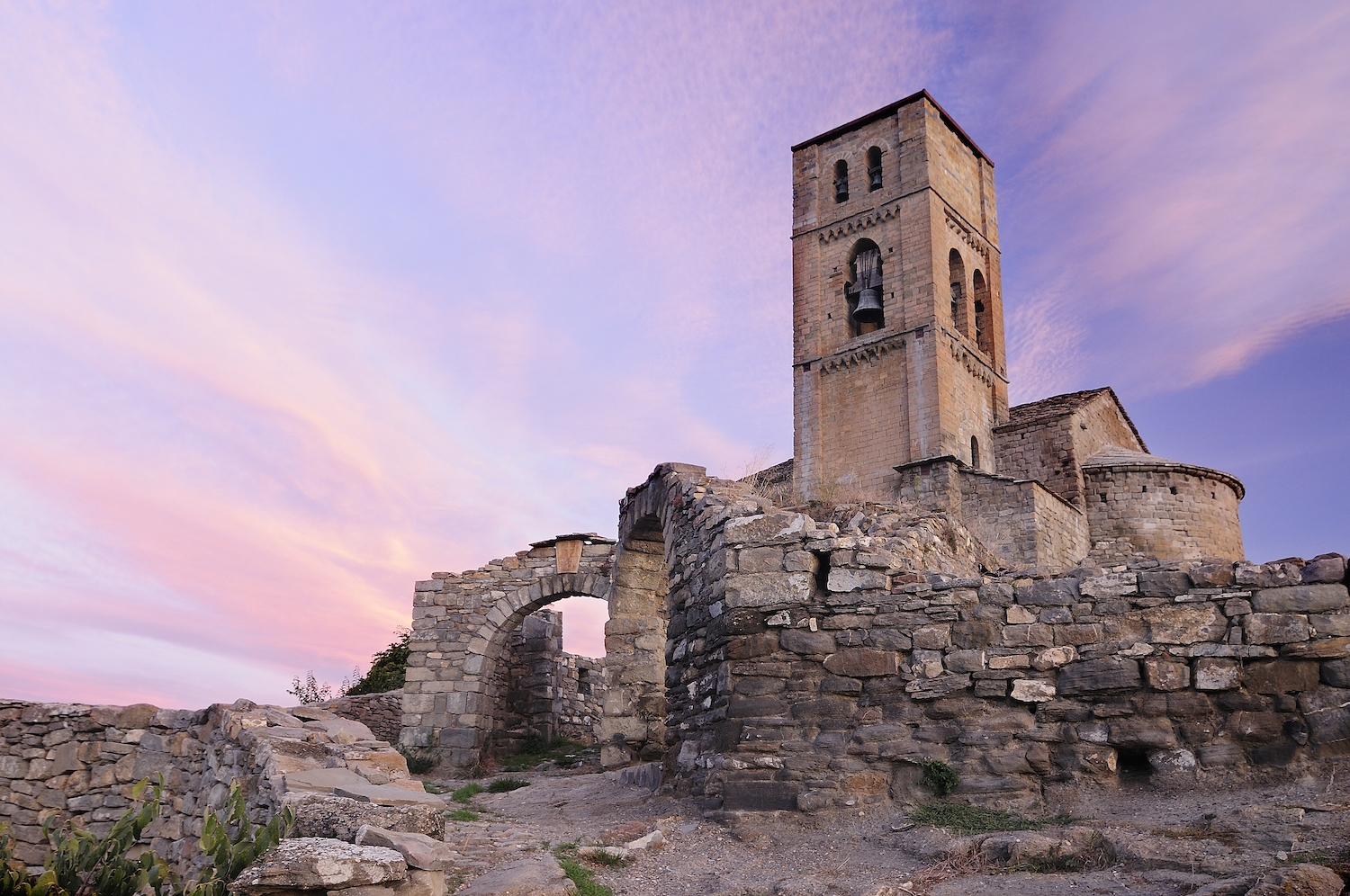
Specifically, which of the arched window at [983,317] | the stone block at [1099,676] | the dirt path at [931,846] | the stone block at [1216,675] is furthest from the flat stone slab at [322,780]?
the arched window at [983,317]

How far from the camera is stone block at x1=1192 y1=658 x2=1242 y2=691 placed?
554cm

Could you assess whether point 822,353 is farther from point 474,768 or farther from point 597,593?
point 474,768

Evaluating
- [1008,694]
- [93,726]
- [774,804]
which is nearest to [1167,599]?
[1008,694]

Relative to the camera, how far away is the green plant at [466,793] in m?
9.45

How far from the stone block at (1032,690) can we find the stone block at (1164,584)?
842 mm

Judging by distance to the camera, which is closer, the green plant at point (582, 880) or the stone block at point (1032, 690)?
the green plant at point (582, 880)

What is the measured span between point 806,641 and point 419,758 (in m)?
8.76

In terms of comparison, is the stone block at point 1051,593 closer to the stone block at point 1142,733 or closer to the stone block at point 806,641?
the stone block at point 1142,733

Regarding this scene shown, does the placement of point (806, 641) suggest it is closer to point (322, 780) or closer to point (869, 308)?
point (322, 780)

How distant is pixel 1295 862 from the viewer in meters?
4.04

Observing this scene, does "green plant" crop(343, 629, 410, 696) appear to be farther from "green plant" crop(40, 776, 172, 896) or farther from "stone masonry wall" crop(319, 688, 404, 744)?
"green plant" crop(40, 776, 172, 896)

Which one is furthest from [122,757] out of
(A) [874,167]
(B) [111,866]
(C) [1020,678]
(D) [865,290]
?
(A) [874,167]

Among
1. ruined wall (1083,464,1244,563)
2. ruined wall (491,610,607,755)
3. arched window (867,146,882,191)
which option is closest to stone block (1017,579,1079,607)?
ruined wall (491,610,607,755)

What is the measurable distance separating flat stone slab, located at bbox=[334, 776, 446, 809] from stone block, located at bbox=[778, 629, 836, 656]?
269cm
